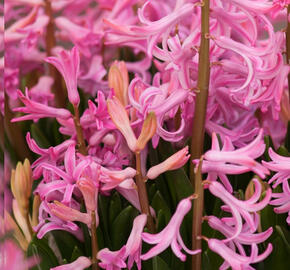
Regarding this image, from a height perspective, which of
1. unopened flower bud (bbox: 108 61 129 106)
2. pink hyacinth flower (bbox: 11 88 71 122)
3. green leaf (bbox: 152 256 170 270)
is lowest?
green leaf (bbox: 152 256 170 270)

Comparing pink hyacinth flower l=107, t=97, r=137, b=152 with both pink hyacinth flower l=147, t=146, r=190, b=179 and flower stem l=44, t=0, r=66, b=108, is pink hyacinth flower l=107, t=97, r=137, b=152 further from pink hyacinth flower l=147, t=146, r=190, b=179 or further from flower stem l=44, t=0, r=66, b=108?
flower stem l=44, t=0, r=66, b=108

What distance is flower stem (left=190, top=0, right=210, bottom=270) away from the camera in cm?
42

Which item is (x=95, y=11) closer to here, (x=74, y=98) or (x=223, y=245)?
(x=74, y=98)

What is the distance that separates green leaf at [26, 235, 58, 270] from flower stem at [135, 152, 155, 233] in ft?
0.28

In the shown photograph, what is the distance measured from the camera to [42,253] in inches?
19.2

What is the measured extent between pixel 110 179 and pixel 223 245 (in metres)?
0.09

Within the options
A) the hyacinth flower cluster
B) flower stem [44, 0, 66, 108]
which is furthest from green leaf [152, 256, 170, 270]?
flower stem [44, 0, 66, 108]

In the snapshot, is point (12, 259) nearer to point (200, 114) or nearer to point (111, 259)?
point (111, 259)

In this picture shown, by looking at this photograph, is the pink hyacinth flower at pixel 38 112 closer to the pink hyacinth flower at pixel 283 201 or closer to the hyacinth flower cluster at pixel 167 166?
the hyacinth flower cluster at pixel 167 166

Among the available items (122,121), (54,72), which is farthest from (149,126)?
(54,72)

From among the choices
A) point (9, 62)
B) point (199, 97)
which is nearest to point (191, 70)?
point (199, 97)

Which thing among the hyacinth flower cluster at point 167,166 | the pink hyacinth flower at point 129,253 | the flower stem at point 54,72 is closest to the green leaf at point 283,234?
the hyacinth flower cluster at point 167,166

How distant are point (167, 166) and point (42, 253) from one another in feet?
0.44

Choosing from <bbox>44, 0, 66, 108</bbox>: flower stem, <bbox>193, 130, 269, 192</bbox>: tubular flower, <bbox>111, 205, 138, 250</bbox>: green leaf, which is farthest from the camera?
<bbox>44, 0, 66, 108</bbox>: flower stem
